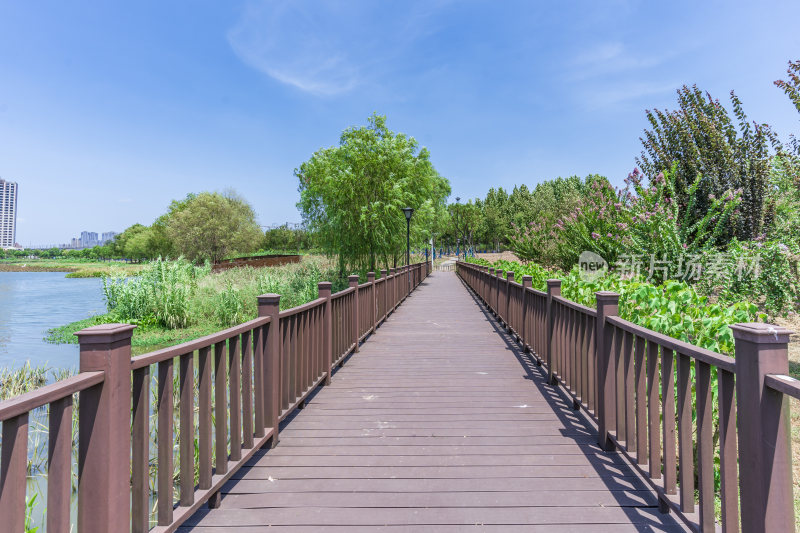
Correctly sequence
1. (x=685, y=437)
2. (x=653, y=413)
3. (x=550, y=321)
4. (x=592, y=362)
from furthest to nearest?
(x=550, y=321) → (x=592, y=362) → (x=653, y=413) → (x=685, y=437)

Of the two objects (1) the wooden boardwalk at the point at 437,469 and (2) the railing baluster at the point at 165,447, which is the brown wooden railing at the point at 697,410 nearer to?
(1) the wooden boardwalk at the point at 437,469

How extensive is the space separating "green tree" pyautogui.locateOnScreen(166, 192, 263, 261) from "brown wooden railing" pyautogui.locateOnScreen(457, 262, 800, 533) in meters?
49.5

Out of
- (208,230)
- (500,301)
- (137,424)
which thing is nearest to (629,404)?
(137,424)

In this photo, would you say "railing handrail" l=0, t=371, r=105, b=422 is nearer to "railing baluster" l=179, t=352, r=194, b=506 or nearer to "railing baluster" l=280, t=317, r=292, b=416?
"railing baluster" l=179, t=352, r=194, b=506

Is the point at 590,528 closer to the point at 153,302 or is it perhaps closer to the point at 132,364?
the point at 132,364

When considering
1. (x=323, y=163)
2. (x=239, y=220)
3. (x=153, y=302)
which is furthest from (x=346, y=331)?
(x=239, y=220)

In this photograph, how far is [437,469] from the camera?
2906 millimetres

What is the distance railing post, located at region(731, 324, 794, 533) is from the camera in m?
1.48

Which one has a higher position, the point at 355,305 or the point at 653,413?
the point at 355,305

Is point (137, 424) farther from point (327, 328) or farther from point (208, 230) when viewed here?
point (208, 230)

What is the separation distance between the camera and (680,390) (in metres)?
2.12

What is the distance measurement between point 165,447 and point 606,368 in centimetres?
280

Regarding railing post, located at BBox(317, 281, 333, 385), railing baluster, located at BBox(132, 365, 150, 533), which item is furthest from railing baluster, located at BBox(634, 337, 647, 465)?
railing post, located at BBox(317, 281, 333, 385)

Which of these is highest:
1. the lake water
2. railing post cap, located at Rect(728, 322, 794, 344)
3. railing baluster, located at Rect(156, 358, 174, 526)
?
railing post cap, located at Rect(728, 322, 794, 344)
